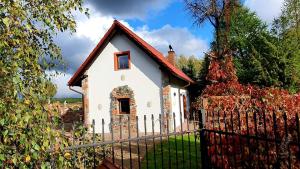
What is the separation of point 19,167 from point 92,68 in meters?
14.5

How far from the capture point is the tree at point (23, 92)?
274cm

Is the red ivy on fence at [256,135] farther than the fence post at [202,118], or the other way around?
the fence post at [202,118]

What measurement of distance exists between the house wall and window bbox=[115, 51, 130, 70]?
218mm

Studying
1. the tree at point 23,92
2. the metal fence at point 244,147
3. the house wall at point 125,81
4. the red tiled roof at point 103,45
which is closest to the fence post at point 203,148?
the metal fence at point 244,147

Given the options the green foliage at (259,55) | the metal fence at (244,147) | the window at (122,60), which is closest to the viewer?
the metal fence at (244,147)

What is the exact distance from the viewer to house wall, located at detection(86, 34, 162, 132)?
15750 millimetres

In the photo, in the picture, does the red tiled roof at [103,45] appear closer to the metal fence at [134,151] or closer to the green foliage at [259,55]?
the metal fence at [134,151]

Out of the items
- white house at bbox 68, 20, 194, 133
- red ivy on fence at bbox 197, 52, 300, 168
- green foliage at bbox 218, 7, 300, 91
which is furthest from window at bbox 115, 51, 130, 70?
green foliage at bbox 218, 7, 300, 91

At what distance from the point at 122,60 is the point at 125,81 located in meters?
1.16

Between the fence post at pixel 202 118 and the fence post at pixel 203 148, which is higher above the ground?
the fence post at pixel 202 118

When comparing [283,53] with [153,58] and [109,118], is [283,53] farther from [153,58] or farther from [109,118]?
[109,118]

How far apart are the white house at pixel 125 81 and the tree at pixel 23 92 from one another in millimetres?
12055

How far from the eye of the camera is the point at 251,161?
A: 4648 millimetres

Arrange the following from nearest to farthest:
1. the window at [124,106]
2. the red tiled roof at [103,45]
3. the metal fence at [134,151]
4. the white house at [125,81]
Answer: the metal fence at [134,151]
the red tiled roof at [103,45]
the white house at [125,81]
the window at [124,106]
